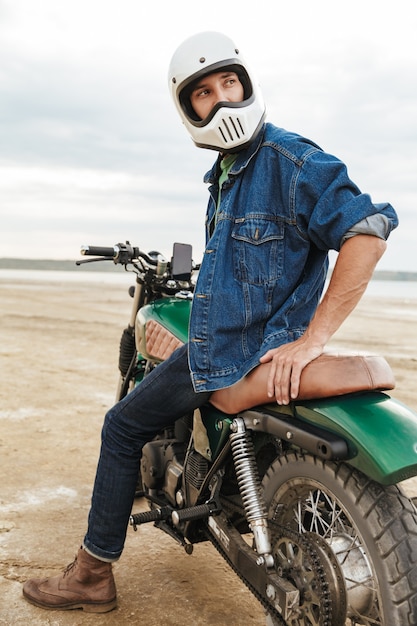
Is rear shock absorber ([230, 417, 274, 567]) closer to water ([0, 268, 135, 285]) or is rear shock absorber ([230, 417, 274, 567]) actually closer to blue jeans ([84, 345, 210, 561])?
blue jeans ([84, 345, 210, 561])

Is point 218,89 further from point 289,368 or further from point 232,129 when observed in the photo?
point 289,368

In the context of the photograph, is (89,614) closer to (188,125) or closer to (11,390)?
(188,125)

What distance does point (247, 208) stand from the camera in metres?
2.44

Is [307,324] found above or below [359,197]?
below

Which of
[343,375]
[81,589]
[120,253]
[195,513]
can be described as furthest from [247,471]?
[120,253]

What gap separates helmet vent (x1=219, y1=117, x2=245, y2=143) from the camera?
2.45 m

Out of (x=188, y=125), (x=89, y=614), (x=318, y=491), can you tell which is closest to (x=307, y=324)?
(x=318, y=491)

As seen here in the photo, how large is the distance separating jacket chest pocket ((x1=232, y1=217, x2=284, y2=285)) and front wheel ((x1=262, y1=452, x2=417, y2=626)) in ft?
2.09

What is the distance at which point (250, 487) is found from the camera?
2365 millimetres

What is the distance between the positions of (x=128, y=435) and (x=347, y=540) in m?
1.04

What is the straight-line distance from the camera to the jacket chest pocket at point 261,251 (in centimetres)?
239

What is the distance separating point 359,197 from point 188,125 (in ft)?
2.58

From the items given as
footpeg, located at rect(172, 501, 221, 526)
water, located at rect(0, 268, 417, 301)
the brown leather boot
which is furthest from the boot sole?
water, located at rect(0, 268, 417, 301)

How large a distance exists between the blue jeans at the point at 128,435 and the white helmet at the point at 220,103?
82 cm
